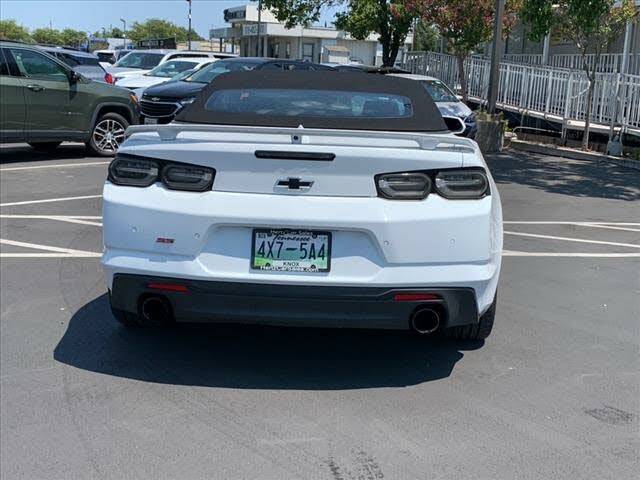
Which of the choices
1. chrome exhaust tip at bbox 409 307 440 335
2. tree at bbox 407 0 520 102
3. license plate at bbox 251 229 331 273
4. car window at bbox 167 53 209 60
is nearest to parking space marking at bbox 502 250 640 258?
chrome exhaust tip at bbox 409 307 440 335

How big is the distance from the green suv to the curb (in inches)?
346

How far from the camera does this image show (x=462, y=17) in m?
19.8

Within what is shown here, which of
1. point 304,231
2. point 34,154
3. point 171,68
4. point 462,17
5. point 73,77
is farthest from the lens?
point 171,68

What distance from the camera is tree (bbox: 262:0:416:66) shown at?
25.8 metres

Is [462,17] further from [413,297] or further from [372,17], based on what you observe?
[413,297]

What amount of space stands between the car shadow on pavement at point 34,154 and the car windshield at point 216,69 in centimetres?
282

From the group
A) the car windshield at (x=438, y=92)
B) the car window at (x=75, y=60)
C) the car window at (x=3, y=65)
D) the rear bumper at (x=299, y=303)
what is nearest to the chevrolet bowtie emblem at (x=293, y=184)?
the rear bumper at (x=299, y=303)

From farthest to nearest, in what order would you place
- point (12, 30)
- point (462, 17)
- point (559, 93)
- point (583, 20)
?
point (12, 30) → point (462, 17) → point (559, 93) → point (583, 20)

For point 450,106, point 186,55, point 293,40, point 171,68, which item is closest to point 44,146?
point 171,68

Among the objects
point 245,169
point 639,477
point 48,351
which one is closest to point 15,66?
point 48,351

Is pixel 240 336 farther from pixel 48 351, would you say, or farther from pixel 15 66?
pixel 15 66

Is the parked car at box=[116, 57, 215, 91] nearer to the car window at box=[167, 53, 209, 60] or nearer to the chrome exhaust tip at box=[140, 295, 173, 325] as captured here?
the car window at box=[167, 53, 209, 60]

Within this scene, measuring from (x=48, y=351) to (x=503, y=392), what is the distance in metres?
2.65

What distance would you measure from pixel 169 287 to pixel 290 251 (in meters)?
0.64
